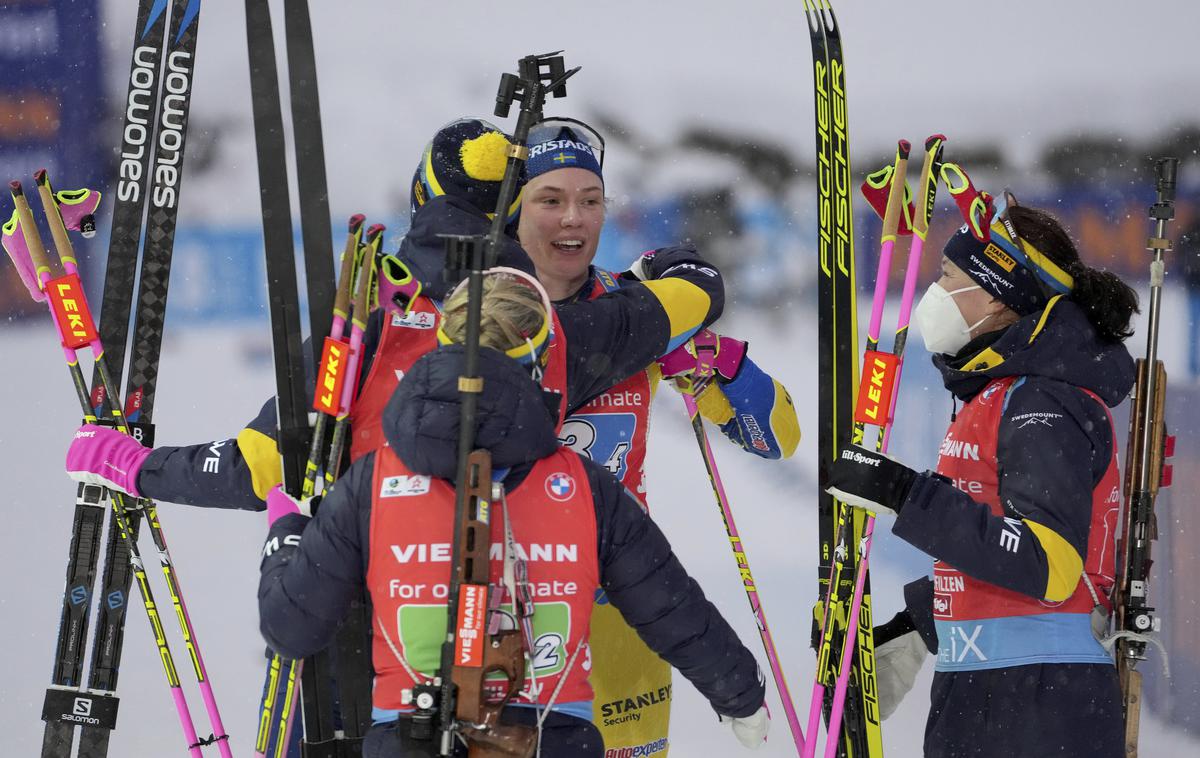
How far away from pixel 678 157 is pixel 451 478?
3.39m

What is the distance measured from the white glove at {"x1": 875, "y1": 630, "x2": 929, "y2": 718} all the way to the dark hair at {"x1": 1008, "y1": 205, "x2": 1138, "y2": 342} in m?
0.94

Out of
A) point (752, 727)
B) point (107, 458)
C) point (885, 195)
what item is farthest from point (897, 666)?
point (107, 458)

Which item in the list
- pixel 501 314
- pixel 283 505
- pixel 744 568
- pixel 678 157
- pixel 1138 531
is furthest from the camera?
pixel 678 157

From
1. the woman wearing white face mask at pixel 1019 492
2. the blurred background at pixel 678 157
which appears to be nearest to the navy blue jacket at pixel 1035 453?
the woman wearing white face mask at pixel 1019 492

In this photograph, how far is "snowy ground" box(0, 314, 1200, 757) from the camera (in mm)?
4562

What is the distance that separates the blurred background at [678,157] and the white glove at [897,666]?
65.0 inches

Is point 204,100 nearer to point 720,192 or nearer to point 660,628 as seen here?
point 720,192

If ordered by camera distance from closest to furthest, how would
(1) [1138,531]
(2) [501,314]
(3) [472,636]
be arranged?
(3) [472,636] → (2) [501,314] → (1) [1138,531]

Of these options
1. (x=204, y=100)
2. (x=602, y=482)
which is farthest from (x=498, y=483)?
(x=204, y=100)

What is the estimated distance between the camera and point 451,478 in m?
1.99

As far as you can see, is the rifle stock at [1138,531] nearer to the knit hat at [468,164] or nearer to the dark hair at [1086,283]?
the dark hair at [1086,283]

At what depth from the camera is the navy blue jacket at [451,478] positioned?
1.94m

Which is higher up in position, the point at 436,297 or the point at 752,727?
the point at 436,297

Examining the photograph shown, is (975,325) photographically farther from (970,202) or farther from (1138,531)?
(1138,531)
